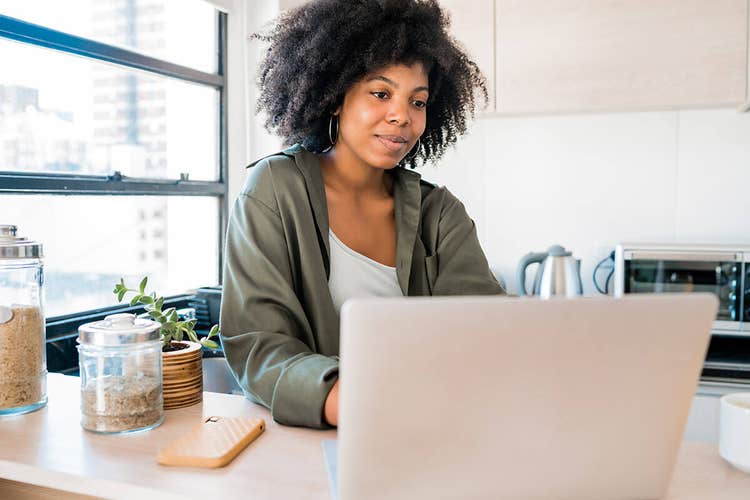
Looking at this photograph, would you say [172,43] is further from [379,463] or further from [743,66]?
[379,463]

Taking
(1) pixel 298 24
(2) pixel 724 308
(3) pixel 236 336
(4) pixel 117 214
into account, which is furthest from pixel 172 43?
(2) pixel 724 308

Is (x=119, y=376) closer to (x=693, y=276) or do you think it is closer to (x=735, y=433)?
(x=735, y=433)

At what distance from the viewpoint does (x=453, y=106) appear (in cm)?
155

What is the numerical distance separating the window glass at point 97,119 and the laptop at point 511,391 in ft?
4.76

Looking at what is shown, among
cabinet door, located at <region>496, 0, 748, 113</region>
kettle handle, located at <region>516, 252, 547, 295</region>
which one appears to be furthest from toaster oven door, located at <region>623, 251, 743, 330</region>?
cabinet door, located at <region>496, 0, 748, 113</region>

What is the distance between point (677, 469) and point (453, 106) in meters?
0.99

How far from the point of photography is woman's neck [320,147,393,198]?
1396mm

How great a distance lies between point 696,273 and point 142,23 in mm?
1936

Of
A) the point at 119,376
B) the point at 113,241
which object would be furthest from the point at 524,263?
the point at 119,376

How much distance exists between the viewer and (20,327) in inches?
37.4

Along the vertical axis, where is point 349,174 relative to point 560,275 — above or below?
above

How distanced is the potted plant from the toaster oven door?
4.98ft

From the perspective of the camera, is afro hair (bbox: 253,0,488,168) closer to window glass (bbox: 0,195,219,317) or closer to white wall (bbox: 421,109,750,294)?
window glass (bbox: 0,195,219,317)

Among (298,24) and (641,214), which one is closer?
(298,24)
